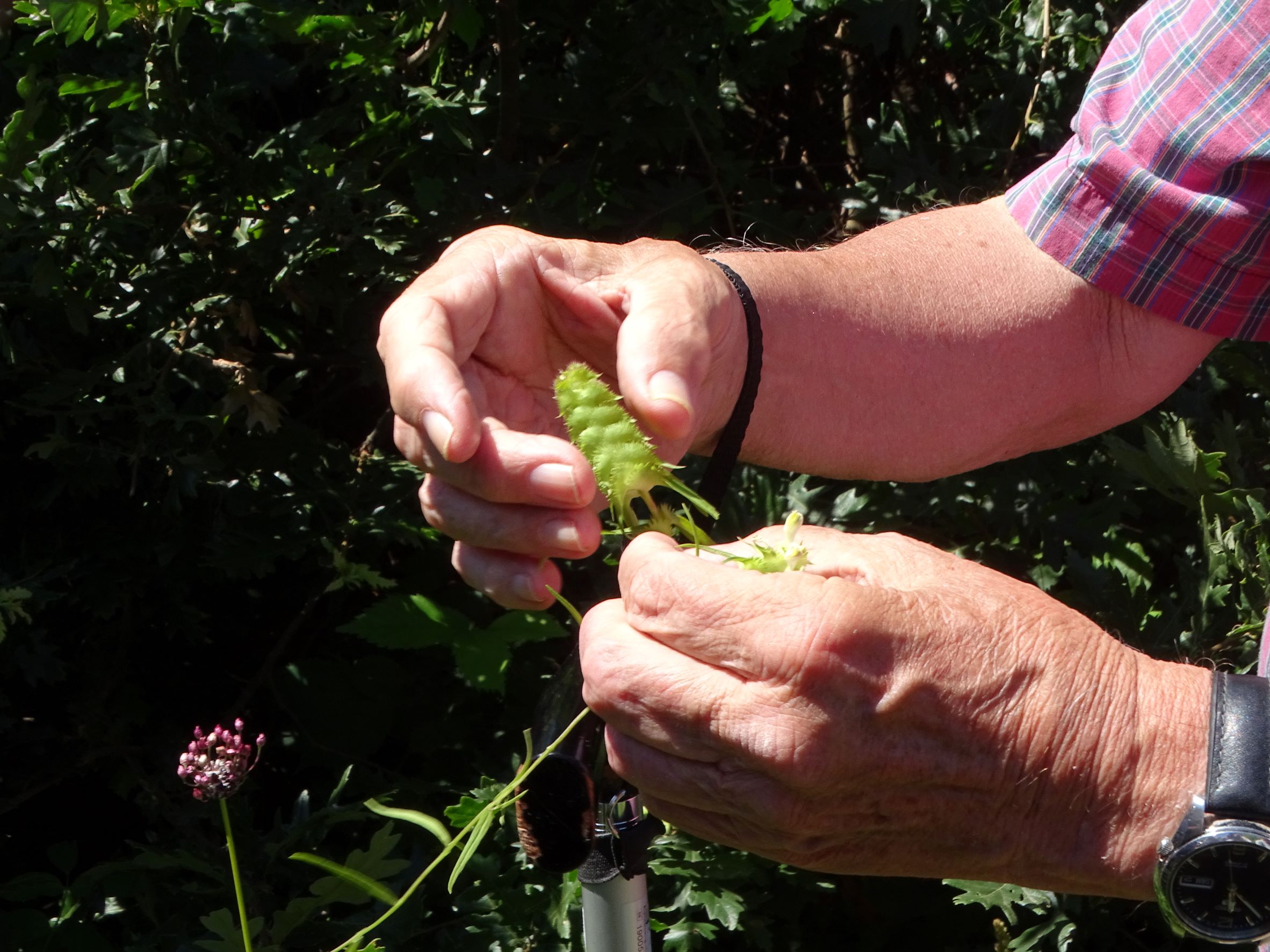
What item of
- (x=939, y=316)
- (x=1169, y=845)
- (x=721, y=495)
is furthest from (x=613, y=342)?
(x=1169, y=845)

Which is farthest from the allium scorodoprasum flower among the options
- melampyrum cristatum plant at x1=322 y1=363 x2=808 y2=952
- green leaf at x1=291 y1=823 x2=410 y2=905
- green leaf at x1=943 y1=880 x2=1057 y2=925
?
green leaf at x1=943 y1=880 x2=1057 y2=925

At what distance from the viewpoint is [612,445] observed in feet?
4.04

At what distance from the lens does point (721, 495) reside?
1.56 m

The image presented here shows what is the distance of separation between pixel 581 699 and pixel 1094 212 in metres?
1.01

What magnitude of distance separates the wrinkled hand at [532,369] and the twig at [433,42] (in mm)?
728

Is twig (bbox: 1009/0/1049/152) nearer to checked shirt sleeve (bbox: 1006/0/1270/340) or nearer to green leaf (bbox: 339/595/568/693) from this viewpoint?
checked shirt sleeve (bbox: 1006/0/1270/340)

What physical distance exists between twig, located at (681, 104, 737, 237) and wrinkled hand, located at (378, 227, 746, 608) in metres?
0.69

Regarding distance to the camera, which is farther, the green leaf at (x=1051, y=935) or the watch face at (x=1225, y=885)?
the green leaf at (x=1051, y=935)

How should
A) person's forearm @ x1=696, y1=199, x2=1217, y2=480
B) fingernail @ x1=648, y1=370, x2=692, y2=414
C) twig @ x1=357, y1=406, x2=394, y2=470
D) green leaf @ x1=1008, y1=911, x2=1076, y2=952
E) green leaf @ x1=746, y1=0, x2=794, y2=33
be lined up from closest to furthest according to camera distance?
fingernail @ x1=648, y1=370, x2=692, y2=414
person's forearm @ x1=696, y1=199, x2=1217, y2=480
green leaf @ x1=1008, y1=911, x2=1076, y2=952
green leaf @ x1=746, y1=0, x2=794, y2=33
twig @ x1=357, y1=406, x2=394, y2=470

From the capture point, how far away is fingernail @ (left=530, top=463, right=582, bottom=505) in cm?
124

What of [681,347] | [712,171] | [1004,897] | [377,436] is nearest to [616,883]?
[681,347]

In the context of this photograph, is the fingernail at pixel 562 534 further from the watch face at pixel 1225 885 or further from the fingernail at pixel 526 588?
the watch face at pixel 1225 885

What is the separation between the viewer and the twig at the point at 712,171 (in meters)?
2.28

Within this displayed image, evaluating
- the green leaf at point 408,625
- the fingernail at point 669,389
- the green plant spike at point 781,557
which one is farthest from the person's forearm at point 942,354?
the green leaf at point 408,625
